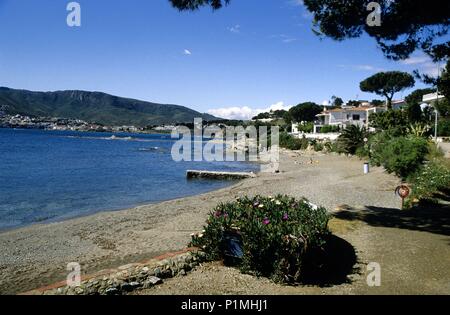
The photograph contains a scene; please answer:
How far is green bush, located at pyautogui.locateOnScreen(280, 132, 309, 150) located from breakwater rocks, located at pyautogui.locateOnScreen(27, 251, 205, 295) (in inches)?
2363

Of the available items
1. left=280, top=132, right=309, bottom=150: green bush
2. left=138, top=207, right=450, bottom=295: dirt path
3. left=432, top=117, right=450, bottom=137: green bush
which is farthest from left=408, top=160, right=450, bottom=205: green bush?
left=280, top=132, right=309, bottom=150: green bush

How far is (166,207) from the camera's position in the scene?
19938 millimetres

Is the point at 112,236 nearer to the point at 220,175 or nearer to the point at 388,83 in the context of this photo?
the point at 220,175

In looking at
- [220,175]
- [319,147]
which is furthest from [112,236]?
[319,147]

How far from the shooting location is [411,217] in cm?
1253

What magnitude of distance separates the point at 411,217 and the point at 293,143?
58.5 metres

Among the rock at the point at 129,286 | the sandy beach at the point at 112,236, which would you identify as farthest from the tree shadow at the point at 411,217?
the rock at the point at 129,286

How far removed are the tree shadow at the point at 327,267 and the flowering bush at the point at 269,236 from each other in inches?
8.9

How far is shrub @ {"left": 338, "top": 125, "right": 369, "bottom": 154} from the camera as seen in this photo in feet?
157

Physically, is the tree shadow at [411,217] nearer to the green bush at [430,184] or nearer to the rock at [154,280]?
the green bush at [430,184]

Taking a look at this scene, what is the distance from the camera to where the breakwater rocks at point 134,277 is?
6.59 meters

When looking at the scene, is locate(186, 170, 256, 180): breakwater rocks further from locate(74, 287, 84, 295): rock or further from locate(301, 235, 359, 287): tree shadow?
locate(74, 287, 84, 295): rock

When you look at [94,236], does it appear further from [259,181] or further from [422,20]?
[259,181]
